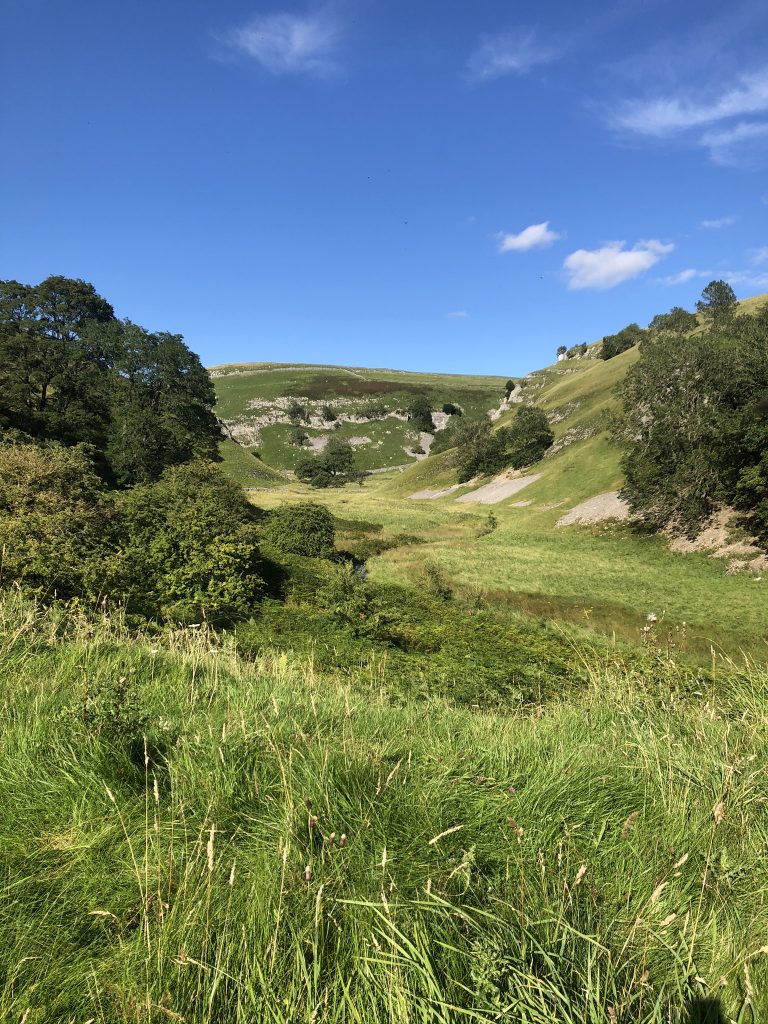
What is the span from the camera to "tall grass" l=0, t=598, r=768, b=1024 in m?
1.82

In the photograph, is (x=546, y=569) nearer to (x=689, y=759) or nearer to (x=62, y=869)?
(x=689, y=759)

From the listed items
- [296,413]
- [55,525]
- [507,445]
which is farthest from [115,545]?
[296,413]

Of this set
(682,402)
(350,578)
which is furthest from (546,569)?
(682,402)

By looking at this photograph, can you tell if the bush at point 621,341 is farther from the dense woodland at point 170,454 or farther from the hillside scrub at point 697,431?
the hillside scrub at point 697,431

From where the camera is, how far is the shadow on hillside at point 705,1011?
71.8 inches

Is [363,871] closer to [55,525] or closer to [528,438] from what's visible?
[55,525]

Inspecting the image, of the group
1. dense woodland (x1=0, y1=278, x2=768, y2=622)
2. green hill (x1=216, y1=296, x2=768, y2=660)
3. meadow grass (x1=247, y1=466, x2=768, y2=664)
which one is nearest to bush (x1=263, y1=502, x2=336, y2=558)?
dense woodland (x1=0, y1=278, x2=768, y2=622)

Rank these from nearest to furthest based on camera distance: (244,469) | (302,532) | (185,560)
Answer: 1. (185,560)
2. (302,532)
3. (244,469)

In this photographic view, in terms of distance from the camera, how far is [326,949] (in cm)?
202

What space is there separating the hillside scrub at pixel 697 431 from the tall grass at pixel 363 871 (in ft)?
115

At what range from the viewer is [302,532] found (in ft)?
119

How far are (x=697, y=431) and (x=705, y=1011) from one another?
44437 millimetres

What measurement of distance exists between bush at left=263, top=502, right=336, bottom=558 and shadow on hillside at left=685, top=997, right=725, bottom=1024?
1301 inches

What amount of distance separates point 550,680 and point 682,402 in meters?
36.9
